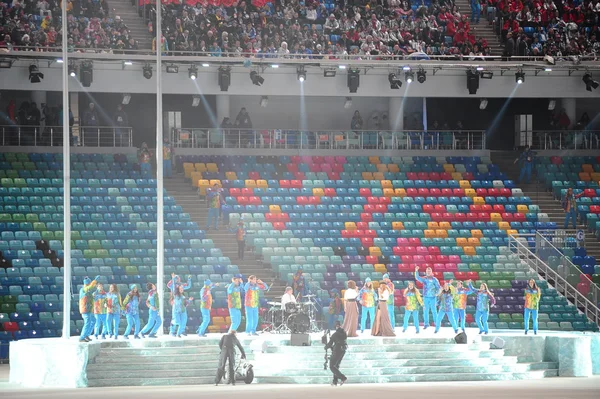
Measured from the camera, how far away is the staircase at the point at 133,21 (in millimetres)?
47656

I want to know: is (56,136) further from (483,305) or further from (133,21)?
(483,305)

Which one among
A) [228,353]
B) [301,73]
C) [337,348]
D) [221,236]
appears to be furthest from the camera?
[301,73]

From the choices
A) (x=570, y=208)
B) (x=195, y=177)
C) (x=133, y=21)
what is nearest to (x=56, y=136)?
(x=195, y=177)

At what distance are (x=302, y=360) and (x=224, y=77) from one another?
17443mm

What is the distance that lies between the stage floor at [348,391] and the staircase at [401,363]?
0.72m

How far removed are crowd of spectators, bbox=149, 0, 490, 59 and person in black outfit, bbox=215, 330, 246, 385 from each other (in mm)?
17623

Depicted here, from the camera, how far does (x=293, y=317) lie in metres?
32.8

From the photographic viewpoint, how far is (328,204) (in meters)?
45.9

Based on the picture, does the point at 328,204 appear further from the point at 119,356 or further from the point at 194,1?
the point at 119,356

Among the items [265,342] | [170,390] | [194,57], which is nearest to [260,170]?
[194,57]

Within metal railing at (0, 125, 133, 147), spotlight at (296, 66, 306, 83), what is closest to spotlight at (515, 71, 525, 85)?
spotlight at (296, 66, 306, 83)

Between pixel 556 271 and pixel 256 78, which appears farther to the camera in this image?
pixel 256 78

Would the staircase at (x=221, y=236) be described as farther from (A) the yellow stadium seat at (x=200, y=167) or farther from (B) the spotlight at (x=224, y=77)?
(B) the spotlight at (x=224, y=77)

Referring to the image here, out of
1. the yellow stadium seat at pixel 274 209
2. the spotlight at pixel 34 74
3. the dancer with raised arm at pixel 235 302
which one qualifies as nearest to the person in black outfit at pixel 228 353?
the dancer with raised arm at pixel 235 302
